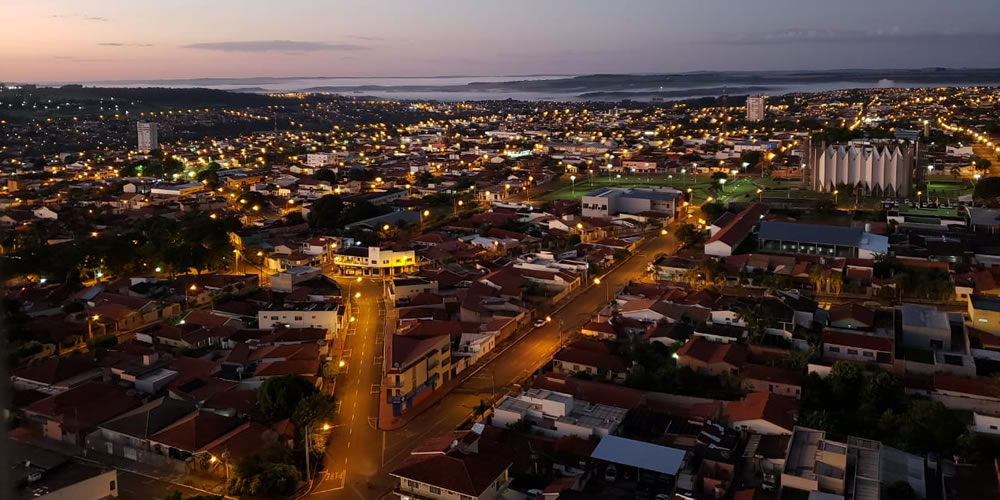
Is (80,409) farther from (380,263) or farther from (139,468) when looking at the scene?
(380,263)

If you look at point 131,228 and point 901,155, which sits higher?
point 901,155

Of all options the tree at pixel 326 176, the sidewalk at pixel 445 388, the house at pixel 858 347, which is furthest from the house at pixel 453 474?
the tree at pixel 326 176

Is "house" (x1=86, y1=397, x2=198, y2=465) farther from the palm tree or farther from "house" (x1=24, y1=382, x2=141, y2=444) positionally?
the palm tree

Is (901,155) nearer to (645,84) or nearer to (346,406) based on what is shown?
(346,406)

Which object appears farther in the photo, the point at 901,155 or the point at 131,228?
the point at 901,155

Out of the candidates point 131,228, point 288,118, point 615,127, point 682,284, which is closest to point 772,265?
point 682,284

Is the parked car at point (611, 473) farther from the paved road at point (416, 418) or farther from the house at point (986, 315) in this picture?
the house at point (986, 315)

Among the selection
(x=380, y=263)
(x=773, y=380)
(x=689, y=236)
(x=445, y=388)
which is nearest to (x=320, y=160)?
(x=380, y=263)
